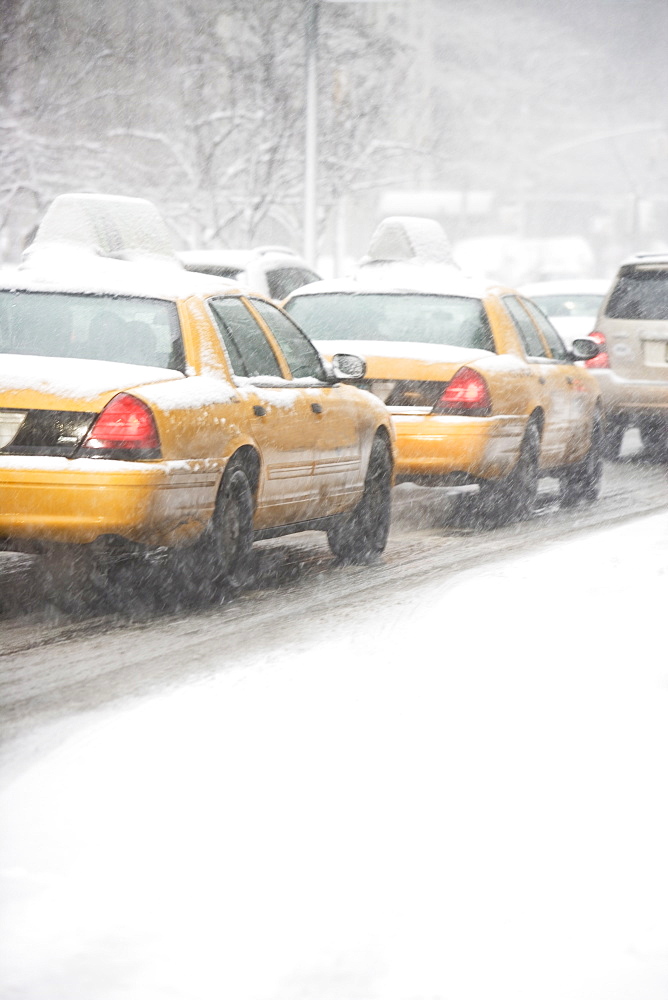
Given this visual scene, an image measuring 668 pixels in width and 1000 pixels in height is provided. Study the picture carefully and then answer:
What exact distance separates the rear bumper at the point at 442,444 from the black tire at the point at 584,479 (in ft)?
7.52

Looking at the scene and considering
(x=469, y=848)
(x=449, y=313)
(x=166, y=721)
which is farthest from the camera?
(x=449, y=313)

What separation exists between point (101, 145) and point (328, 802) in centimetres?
3118

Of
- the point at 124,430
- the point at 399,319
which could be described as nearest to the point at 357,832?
the point at 124,430

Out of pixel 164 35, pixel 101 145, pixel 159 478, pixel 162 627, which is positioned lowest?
pixel 162 627

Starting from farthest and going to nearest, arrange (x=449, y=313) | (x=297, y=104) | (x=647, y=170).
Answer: (x=647, y=170) → (x=297, y=104) → (x=449, y=313)

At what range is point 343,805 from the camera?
4609 millimetres

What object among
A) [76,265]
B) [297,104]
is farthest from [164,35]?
[76,265]

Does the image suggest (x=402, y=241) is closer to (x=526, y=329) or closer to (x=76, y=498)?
(x=526, y=329)

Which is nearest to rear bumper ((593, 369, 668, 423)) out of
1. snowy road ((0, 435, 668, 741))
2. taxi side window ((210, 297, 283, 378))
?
snowy road ((0, 435, 668, 741))

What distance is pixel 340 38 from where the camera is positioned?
37.4 meters

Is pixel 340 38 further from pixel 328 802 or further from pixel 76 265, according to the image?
pixel 328 802

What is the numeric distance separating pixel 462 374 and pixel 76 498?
416cm

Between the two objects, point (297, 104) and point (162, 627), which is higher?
point (297, 104)

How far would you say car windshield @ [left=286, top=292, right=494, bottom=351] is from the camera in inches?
443
